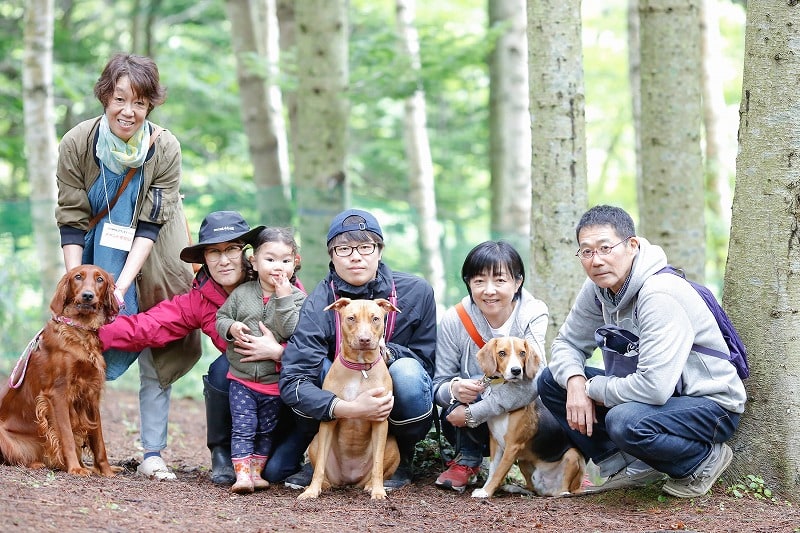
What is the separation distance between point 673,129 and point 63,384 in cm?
596

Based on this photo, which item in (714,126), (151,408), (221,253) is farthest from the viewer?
(714,126)

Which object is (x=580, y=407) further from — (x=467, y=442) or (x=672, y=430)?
(x=467, y=442)

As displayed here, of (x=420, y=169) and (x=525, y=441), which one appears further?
(x=420, y=169)

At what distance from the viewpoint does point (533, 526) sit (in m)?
4.52

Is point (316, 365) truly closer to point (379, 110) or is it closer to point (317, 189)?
point (317, 189)

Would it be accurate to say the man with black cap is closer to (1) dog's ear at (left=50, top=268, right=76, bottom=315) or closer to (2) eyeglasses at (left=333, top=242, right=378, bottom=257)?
(2) eyeglasses at (left=333, top=242, right=378, bottom=257)

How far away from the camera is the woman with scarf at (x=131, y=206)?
537cm

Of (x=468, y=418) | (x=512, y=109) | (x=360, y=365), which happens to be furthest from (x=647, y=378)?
(x=512, y=109)

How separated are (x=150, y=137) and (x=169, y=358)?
4.88 feet

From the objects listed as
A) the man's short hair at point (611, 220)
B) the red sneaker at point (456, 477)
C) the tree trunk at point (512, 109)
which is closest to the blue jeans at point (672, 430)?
the man's short hair at point (611, 220)

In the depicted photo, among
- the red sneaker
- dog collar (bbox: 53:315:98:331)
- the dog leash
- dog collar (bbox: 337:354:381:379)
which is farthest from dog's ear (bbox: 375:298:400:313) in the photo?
the dog leash

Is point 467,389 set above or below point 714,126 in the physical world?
below

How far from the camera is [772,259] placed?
4.86m

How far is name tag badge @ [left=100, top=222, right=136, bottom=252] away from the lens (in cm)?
555
